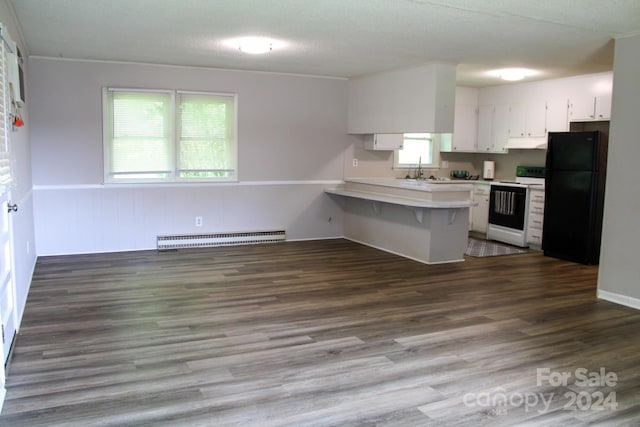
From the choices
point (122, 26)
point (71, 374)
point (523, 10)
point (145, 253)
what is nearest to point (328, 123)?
point (145, 253)

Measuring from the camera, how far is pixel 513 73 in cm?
671

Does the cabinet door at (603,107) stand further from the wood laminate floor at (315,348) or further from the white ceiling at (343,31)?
the wood laminate floor at (315,348)

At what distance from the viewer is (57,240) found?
6250 mm

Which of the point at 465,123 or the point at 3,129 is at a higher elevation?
the point at 465,123

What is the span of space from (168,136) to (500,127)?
16.2 ft

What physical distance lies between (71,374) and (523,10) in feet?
12.6

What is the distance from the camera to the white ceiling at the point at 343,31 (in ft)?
12.5

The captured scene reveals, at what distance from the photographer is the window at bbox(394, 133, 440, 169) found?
8297 millimetres

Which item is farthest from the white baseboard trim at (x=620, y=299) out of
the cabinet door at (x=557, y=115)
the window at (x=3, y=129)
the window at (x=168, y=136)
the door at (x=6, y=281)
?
the window at (x=3, y=129)

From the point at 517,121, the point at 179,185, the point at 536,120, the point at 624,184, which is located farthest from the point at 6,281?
the point at 517,121

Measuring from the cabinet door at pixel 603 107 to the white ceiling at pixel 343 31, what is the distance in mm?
376

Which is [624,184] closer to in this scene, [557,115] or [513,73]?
[513,73]

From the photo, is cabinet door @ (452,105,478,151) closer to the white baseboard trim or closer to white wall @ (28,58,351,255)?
white wall @ (28,58,351,255)

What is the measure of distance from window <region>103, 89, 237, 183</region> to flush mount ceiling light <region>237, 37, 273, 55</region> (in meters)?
1.72
